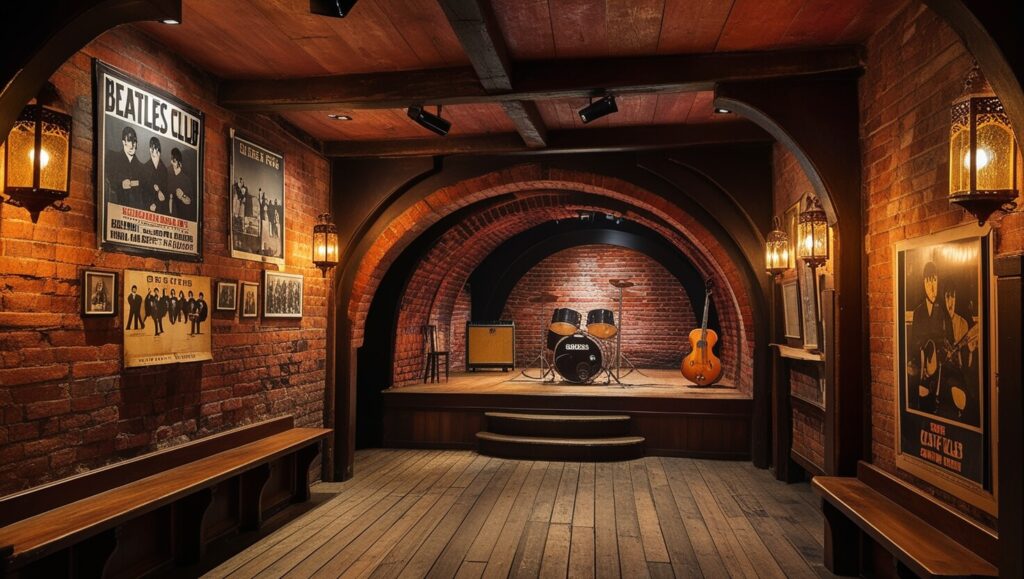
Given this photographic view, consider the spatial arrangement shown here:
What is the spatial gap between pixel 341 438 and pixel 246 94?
10.3 ft

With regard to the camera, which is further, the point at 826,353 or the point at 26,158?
the point at 826,353

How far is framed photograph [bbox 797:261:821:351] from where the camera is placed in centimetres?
484

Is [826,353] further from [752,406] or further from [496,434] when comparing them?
[496,434]

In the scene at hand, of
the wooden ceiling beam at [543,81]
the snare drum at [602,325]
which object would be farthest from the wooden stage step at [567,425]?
the wooden ceiling beam at [543,81]

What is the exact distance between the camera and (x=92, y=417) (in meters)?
3.39

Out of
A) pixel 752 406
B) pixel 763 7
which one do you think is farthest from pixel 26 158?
pixel 752 406

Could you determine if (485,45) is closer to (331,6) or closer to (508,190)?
(331,6)

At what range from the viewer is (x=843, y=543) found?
12.3ft

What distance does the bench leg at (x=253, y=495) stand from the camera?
15.3 ft

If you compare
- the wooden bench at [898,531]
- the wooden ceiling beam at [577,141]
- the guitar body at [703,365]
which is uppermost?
the wooden ceiling beam at [577,141]

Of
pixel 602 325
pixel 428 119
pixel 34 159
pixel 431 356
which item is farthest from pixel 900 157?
pixel 431 356

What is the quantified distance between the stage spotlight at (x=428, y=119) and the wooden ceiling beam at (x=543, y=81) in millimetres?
233

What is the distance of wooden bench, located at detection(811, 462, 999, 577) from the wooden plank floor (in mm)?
256

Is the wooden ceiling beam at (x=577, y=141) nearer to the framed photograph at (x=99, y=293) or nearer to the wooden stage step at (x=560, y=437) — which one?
the wooden stage step at (x=560, y=437)
